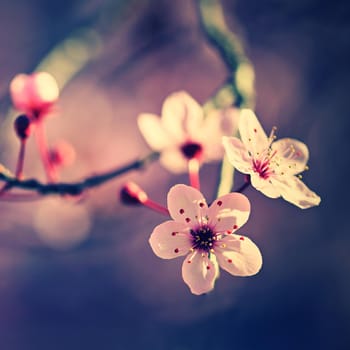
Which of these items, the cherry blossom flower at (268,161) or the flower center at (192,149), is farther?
the flower center at (192,149)

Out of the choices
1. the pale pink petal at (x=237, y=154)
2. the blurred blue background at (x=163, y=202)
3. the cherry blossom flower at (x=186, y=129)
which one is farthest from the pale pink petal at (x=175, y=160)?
the blurred blue background at (x=163, y=202)

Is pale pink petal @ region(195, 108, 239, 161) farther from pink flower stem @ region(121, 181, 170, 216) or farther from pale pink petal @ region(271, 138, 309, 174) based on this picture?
pink flower stem @ region(121, 181, 170, 216)

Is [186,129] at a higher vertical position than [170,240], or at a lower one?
higher

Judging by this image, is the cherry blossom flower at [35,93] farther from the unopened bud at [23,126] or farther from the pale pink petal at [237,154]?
the pale pink petal at [237,154]

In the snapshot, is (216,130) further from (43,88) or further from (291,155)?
(43,88)

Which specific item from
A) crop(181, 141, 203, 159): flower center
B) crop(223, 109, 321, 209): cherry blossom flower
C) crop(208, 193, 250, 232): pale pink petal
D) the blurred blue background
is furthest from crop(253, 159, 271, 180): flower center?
the blurred blue background

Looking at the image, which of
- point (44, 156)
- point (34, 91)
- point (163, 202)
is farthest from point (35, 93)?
point (163, 202)
